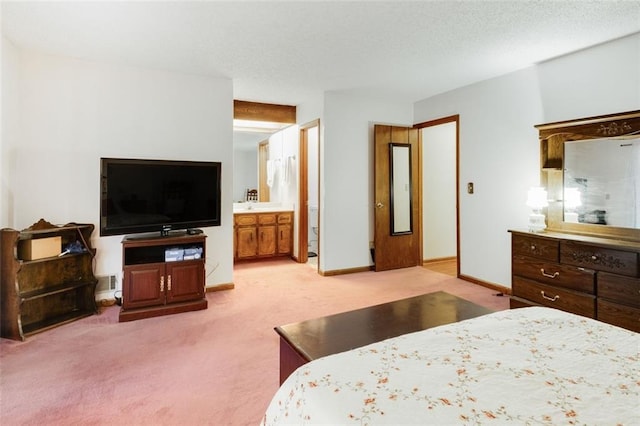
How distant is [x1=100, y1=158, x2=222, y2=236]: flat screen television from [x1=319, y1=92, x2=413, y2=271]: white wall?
1.62 metres

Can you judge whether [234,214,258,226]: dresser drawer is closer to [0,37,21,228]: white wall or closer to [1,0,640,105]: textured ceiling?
[1,0,640,105]: textured ceiling

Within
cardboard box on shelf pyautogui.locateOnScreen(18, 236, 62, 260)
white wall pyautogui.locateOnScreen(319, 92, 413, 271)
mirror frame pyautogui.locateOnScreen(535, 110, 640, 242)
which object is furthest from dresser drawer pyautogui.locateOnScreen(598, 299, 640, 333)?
cardboard box on shelf pyautogui.locateOnScreen(18, 236, 62, 260)

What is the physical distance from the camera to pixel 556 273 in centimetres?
302

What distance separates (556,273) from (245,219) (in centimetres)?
419

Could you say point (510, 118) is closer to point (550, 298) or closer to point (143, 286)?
point (550, 298)

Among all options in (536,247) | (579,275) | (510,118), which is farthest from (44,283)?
(510,118)

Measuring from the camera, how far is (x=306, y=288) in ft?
13.9

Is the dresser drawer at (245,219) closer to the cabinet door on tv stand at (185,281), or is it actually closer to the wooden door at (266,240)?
the wooden door at (266,240)

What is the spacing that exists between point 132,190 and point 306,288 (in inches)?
86.3

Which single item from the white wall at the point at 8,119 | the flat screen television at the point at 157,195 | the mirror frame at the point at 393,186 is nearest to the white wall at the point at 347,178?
the mirror frame at the point at 393,186

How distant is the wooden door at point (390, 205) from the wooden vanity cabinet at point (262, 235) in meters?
1.67

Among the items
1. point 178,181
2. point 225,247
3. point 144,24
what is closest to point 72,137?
point 178,181

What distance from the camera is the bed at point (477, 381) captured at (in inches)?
34.2

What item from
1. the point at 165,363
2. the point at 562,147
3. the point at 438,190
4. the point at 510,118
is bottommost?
the point at 165,363
